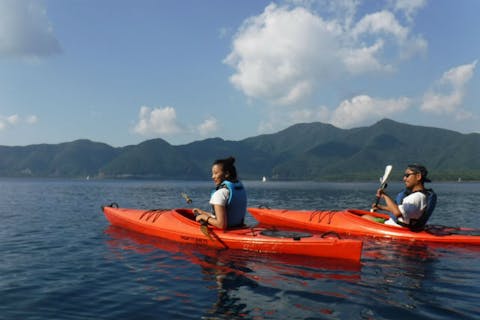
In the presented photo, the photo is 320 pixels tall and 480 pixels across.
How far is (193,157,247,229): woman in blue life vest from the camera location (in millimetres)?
10805

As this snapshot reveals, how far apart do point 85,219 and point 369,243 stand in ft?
51.2

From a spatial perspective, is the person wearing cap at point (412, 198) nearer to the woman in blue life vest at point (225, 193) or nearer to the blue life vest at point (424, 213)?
the blue life vest at point (424, 213)

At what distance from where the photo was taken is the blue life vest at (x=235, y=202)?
10.9 metres

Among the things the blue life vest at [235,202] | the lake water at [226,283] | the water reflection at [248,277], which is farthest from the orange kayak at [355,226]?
the blue life vest at [235,202]

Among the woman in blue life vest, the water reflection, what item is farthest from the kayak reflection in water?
the woman in blue life vest

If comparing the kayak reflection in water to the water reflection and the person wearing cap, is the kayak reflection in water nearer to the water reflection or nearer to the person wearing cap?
the person wearing cap

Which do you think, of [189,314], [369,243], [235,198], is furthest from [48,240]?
[369,243]

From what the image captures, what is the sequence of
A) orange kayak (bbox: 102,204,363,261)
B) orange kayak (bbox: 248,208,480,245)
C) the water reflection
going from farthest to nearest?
orange kayak (bbox: 248,208,480,245) → orange kayak (bbox: 102,204,363,261) → the water reflection

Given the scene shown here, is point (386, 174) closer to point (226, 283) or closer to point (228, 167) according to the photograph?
point (228, 167)

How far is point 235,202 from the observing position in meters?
11.2

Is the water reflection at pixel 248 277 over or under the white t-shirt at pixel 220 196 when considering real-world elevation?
under

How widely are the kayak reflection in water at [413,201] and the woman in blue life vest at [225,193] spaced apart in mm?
4839

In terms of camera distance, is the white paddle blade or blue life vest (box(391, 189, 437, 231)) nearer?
blue life vest (box(391, 189, 437, 231))

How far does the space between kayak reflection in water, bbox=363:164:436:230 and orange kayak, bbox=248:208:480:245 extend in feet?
1.29
